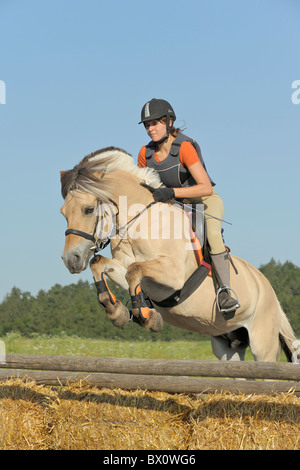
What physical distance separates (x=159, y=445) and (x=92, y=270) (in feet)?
5.61

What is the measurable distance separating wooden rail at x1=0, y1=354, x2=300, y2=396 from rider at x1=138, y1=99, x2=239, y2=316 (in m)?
1.11

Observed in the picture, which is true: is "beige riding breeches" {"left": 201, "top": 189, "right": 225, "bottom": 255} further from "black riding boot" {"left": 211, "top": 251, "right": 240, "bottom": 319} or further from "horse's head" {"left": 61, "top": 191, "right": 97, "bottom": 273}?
"horse's head" {"left": 61, "top": 191, "right": 97, "bottom": 273}

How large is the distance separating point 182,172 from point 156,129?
0.52 metres

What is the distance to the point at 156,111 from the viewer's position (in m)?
5.54

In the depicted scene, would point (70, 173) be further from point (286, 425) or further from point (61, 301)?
point (61, 301)

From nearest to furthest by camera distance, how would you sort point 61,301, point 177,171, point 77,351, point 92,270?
1. point 92,270
2. point 177,171
3. point 77,351
4. point 61,301

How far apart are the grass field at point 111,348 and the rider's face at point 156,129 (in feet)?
40.0

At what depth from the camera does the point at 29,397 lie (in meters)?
5.43

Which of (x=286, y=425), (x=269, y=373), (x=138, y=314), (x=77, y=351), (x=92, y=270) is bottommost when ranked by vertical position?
(x=77, y=351)

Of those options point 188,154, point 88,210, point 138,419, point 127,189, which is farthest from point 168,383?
point 188,154

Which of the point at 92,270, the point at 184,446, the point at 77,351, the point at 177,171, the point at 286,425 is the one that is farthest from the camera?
the point at 77,351

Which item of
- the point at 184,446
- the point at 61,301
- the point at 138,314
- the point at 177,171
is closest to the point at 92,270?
the point at 138,314

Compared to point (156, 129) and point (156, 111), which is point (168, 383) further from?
point (156, 111)

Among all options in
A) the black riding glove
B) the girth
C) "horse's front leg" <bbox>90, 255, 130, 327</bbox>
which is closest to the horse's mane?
the black riding glove
